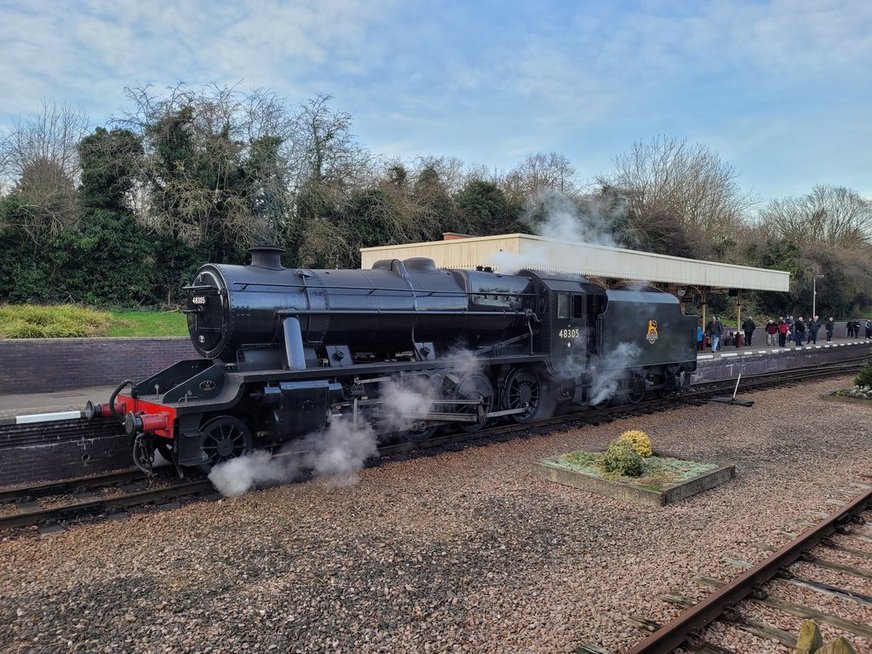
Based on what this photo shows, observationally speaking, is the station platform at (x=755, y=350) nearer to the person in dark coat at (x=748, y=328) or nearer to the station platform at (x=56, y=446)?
the person in dark coat at (x=748, y=328)

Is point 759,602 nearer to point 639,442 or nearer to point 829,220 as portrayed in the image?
point 639,442

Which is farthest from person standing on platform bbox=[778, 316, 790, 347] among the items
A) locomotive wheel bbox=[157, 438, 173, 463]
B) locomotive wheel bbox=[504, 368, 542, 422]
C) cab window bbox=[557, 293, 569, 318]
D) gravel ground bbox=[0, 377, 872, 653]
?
locomotive wheel bbox=[157, 438, 173, 463]

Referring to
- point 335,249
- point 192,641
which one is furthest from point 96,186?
point 192,641

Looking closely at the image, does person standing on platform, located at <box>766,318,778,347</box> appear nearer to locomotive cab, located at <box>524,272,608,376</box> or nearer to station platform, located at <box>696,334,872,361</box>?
station platform, located at <box>696,334,872,361</box>

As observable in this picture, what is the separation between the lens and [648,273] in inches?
842

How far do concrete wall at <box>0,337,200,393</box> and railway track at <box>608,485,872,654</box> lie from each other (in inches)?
428

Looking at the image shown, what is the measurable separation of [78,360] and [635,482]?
1122 centimetres

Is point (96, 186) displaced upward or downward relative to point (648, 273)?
upward

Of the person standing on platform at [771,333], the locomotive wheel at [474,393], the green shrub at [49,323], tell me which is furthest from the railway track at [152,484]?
the person standing on platform at [771,333]

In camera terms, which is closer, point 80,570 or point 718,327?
point 80,570

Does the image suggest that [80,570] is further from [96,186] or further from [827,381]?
[827,381]

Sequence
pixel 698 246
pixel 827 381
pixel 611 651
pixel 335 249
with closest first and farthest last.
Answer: pixel 611 651 < pixel 827 381 < pixel 335 249 < pixel 698 246

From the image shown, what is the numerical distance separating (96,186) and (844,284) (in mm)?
44825

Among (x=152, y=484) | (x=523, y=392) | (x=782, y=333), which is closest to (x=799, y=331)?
(x=782, y=333)
